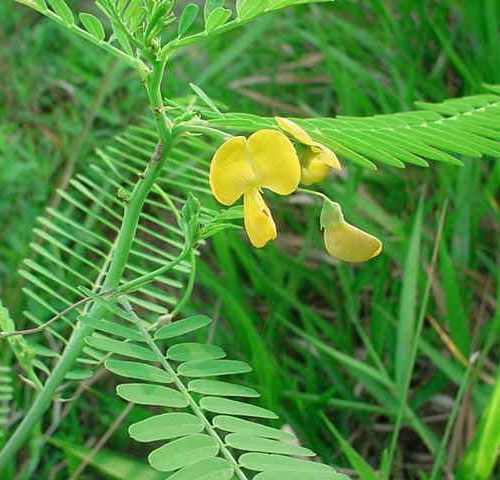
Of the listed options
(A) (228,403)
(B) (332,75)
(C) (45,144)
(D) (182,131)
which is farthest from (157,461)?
(C) (45,144)

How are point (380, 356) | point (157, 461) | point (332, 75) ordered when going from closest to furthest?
point (157, 461) < point (380, 356) < point (332, 75)

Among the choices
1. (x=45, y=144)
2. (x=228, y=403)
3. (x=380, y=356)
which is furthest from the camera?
(x=45, y=144)

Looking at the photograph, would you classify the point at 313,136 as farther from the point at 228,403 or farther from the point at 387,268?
the point at 387,268

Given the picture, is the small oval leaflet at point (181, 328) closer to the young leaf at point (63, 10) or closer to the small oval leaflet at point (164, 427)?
the small oval leaflet at point (164, 427)

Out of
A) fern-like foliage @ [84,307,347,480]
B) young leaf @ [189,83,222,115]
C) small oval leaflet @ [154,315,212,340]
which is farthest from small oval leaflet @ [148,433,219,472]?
young leaf @ [189,83,222,115]

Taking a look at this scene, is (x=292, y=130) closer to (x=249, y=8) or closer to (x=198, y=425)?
(x=249, y=8)

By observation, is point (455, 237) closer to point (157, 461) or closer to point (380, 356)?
point (380, 356)

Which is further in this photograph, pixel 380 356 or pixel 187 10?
pixel 380 356

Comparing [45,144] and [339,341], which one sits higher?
[45,144]

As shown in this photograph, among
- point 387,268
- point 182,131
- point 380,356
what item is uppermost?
point 182,131
